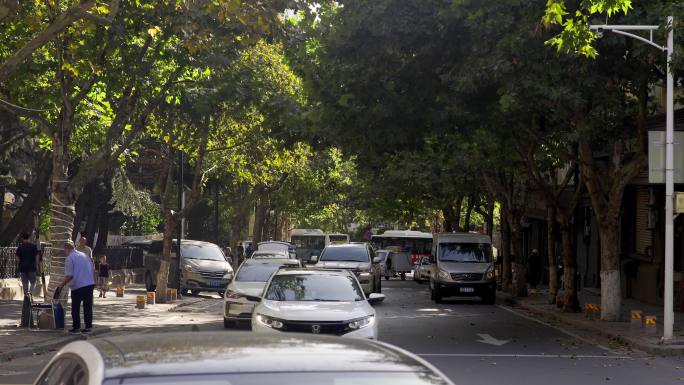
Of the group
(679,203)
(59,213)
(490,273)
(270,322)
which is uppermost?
(679,203)

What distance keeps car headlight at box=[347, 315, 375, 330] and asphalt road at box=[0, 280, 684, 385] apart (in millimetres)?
1372

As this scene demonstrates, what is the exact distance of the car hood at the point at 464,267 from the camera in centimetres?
3384

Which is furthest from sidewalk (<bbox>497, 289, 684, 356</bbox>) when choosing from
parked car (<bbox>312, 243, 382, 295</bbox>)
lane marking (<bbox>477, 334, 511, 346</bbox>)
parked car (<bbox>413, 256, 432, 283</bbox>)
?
parked car (<bbox>413, 256, 432, 283</bbox>)

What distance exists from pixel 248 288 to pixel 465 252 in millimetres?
15565

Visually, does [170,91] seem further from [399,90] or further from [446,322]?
[446,322]

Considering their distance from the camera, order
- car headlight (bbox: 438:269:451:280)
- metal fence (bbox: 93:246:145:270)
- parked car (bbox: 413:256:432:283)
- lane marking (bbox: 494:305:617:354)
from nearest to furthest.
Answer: lane marking (bbox: 494:305:617:354), car headlight (bbox: 438:269:451:280), metal fence (bbox: 93:246:145:270), parked car (bbox: 413:256:432:283)

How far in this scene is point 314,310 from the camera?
1432 cm

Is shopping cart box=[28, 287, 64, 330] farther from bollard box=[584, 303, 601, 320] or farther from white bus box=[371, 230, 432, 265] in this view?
white bus box=[371, 230, 432, 265]

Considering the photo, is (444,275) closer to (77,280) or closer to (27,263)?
(27,263)

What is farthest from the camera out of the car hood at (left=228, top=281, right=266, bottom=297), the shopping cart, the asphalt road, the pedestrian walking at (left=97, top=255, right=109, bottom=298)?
the pedestrian walking at (left=97, top=255, right=109, bottom=298)

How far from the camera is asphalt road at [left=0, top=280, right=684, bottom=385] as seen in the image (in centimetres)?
1423

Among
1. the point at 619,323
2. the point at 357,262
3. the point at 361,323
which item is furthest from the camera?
the point at 357,262

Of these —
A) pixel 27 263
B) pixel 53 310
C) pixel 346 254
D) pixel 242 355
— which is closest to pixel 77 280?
pixel 53 310

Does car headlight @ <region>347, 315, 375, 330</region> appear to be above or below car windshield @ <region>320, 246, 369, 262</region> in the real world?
below
